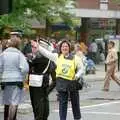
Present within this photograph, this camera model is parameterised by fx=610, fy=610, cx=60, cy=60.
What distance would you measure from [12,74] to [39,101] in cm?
115

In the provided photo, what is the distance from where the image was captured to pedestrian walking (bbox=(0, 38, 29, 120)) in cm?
1097

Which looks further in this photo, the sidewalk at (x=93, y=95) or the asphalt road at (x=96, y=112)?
the sidewalk at (x=93, y=95)

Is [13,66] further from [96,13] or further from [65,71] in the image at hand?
[96,13]

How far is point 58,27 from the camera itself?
41.6 meters

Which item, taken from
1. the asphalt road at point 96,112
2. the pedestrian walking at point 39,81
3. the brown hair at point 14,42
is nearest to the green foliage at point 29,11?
the asphalt road at point 96,112

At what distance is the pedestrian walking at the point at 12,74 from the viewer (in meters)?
11.0

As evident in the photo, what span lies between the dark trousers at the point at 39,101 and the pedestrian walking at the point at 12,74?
2.72ft

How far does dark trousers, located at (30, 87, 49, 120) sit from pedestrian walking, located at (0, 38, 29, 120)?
83cm

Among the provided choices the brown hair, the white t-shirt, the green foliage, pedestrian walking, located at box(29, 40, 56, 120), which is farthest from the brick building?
the brown hair

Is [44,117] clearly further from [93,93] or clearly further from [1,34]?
[1,34]

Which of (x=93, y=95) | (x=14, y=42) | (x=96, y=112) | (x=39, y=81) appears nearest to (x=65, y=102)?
(x=39, y=81)

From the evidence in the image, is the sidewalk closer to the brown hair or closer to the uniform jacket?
the uniform jacket

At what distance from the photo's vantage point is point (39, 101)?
11891mm

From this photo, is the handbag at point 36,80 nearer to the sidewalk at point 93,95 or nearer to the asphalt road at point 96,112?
the asphalt road at point 96,112
